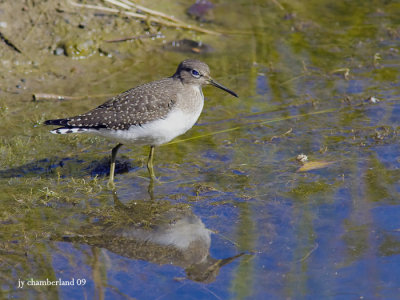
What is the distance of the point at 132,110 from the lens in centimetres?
716

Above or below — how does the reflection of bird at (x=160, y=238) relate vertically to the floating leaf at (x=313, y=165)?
below

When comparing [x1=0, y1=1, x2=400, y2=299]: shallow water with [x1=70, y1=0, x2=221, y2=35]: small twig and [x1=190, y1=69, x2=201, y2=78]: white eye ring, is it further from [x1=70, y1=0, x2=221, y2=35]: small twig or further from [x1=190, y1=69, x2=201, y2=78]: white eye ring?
[x1=190, y1=69, x2=201, y2=78]: white eye ring

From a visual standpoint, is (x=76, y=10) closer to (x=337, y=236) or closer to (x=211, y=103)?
(x=211, y=103)

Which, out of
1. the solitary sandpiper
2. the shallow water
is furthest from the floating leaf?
the solitary sandpiper

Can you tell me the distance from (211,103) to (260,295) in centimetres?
463

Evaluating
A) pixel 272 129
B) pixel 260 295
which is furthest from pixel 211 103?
pixel 260 295

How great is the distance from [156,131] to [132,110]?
1.36 ft

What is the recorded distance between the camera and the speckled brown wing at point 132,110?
711 centimetres

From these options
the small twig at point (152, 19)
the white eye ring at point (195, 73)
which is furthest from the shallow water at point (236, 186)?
the white eye ring at point (195, 73)

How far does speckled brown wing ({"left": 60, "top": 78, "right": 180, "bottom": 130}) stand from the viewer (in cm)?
711

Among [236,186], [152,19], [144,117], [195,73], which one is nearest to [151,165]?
[144,117]

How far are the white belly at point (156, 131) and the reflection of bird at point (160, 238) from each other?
2.68 feet

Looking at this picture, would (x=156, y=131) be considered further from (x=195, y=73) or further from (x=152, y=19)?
(x=152, y=19)

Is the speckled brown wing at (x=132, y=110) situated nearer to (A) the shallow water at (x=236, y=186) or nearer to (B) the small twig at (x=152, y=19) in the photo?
(A) the shallow water at (x=236, y=186)
